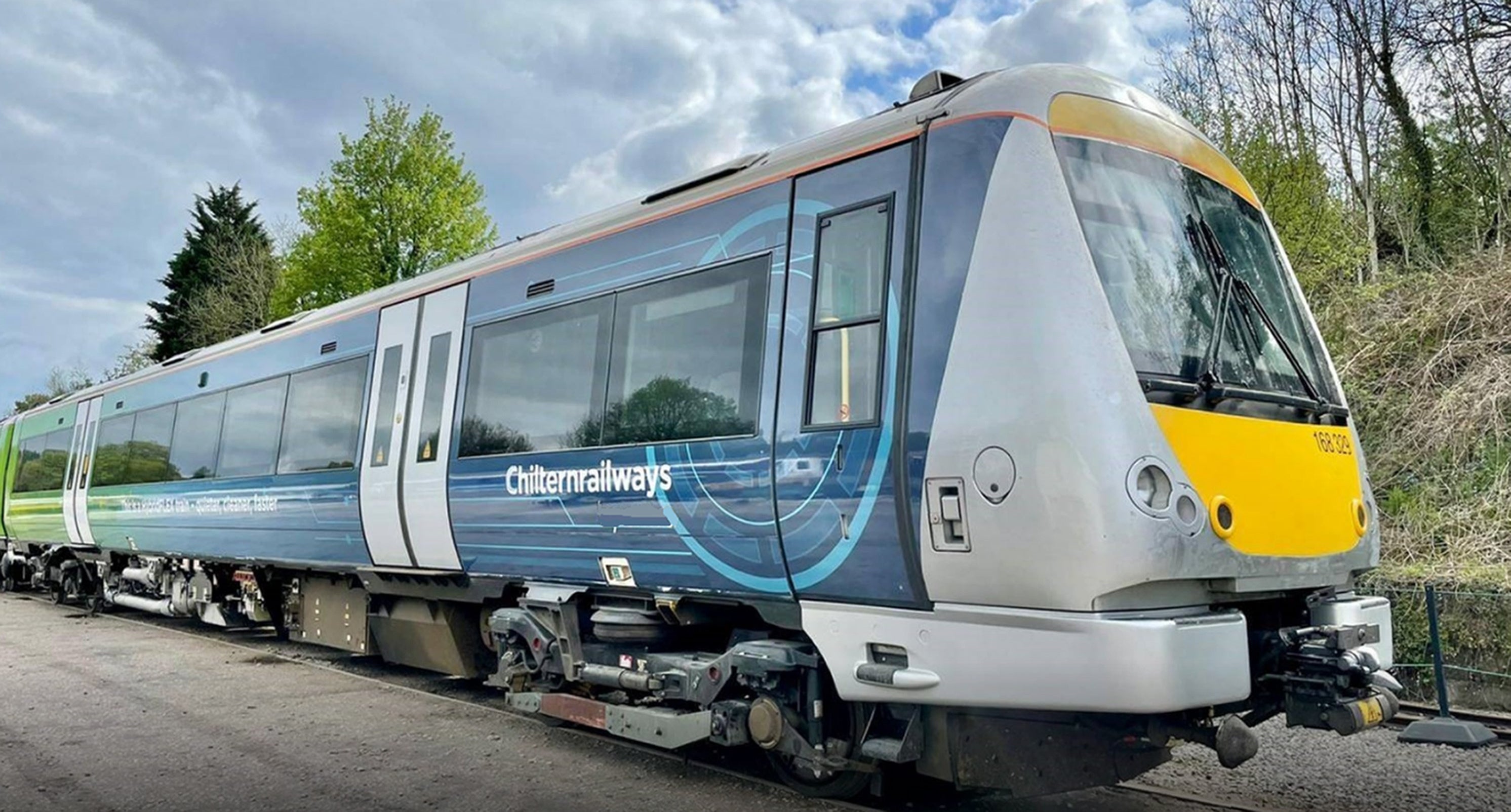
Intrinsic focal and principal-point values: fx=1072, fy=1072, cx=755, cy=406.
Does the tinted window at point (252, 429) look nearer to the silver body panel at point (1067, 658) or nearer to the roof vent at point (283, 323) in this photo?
the roof vent at point (283, 323)

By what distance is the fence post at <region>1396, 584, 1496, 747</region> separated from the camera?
6.20 m

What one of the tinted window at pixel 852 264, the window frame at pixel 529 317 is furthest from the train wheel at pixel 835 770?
the window frame at pixel 529 317

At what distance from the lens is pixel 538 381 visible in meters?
6.51

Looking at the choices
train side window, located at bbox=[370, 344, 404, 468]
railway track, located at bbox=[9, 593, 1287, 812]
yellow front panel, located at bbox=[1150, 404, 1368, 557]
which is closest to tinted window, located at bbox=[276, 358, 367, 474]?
train side window, located at bbox=[370, 344, 404, 468]

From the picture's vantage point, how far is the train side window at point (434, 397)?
7.36 metres

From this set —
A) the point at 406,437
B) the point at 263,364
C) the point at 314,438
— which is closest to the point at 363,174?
the point at 263,364

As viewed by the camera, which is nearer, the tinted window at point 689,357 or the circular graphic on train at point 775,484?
the circular graphic on train at point 775,484

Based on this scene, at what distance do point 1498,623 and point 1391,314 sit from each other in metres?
4.85

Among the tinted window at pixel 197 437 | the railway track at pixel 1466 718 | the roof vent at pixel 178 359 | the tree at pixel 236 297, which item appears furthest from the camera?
the tree at pixel 236 297

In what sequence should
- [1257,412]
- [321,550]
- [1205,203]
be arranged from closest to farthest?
[1257,412] → [1205,203] → [321,550]

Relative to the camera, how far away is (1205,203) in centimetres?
486

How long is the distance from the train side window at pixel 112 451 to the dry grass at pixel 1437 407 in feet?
44.7

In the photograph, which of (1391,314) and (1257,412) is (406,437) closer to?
(1257,412)

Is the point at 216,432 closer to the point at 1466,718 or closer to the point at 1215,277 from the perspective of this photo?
the point at 1215,277
